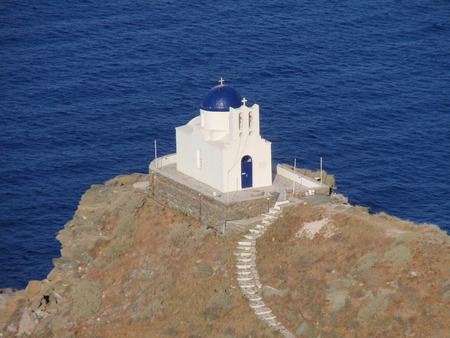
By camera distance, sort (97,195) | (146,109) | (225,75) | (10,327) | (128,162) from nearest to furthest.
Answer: (10,327)
(97,195)
(128,162)
(146,109)
(225,75)

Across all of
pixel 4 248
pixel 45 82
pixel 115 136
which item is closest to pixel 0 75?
pixel 45 82

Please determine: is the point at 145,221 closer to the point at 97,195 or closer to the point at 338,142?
the point at 97,195

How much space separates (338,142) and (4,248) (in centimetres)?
3415

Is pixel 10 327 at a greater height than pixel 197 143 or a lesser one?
lesser

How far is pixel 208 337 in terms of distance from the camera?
5200cm

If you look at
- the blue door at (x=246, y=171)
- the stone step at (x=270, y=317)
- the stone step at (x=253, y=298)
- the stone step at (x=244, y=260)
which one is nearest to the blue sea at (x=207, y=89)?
the blue door at (x=246, y=171)

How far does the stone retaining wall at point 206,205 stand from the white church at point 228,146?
1551 millimetres

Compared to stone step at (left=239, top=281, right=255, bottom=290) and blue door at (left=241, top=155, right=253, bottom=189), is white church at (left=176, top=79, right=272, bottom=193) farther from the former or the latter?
stone step at (left=239, top=281, right=255, bottom=290)

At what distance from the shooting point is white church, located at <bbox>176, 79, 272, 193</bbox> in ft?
200

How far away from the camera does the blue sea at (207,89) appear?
81188 millimetres

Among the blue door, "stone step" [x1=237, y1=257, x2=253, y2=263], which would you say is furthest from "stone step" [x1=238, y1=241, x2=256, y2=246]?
the blue door

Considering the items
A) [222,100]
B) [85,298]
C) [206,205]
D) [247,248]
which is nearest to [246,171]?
[206,205]

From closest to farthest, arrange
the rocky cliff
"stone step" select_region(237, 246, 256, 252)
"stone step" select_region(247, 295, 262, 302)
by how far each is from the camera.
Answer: the rocky cliff → "stone step" select_region(247, 295, 262, 302) → "stone step" select_region(237, 246, 256, 252)

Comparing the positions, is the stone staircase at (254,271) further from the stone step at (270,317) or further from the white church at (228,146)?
the white church at (228,146)
